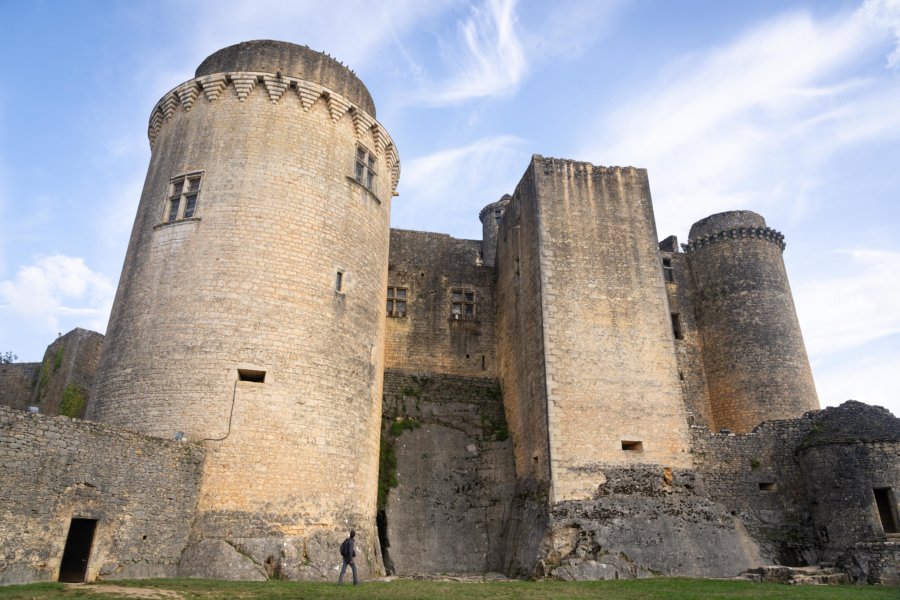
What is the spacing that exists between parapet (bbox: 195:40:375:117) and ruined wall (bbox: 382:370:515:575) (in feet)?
28.1

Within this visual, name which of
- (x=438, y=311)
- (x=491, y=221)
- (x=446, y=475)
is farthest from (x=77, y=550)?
(x=491, y=221)

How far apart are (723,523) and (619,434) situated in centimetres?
297

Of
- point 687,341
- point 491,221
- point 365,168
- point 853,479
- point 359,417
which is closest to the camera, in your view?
point 359,417

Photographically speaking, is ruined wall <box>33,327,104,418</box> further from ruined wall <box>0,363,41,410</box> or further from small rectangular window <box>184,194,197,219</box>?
small rectangular window <box>184,194,197,219</box>

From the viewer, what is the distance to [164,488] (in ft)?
36.8

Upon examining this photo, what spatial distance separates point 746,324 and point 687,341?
212 centimetres

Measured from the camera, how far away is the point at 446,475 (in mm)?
16906

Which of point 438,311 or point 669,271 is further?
point 669,271

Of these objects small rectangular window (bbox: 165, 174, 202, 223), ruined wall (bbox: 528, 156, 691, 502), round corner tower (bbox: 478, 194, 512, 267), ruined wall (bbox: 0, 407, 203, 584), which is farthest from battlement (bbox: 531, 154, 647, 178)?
round corner tower (bbox: 478, 194, 512, 267)

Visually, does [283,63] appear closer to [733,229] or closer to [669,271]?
[669,271]

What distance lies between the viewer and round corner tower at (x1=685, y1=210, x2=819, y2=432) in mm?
21406

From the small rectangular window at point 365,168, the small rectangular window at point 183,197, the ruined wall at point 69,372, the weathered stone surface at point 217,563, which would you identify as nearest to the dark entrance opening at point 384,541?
the weathered stone surface at point 217,563

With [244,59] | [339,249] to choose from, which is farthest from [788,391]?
[244,59]

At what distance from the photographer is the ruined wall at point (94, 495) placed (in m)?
9.05
